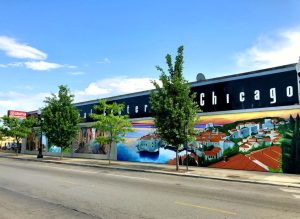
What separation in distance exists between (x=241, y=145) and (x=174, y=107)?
225 inches

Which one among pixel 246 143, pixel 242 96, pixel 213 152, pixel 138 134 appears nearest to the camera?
pixel 246 143

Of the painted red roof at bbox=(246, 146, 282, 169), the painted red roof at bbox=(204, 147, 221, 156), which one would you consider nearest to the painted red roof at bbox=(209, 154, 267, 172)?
the painted red roof at bbox=(246, 146, 282, 169)

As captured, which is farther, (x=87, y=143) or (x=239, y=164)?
(x=87, y=143)

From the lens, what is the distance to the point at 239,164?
23.5 meters

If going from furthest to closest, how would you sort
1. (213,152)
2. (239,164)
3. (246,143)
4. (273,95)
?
(213,152) < (239,164) < (246,143) < (273,95)

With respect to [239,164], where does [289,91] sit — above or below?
above

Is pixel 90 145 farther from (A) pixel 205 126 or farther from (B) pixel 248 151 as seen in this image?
(B) pixel 248 151

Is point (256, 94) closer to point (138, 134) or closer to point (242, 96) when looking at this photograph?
point (242, 96)

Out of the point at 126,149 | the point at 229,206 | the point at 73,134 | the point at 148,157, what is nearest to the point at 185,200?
the point at 229,206

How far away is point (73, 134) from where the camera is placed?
36.1 meters

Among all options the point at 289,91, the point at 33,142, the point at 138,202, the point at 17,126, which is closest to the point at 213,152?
the point at 289,91

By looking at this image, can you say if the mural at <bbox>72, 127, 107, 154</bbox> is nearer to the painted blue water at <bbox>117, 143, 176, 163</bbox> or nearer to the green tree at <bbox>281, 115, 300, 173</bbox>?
the painted blue water at <bbox>117, 143, 176, 163</bbox>

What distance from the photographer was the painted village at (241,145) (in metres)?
22.0

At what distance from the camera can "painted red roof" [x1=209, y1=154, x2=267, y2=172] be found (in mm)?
22716
